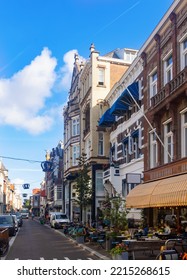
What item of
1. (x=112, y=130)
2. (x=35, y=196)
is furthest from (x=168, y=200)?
(x=35, y=196)

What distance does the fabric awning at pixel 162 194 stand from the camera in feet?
52.4

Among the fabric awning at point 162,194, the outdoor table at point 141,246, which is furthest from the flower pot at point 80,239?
the outdoor table at point 141,246

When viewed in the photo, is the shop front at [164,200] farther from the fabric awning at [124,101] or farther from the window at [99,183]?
the window at [99,183]

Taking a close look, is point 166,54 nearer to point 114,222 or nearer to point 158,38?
point 158,38

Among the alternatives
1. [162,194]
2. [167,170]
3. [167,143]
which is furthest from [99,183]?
[162,194]

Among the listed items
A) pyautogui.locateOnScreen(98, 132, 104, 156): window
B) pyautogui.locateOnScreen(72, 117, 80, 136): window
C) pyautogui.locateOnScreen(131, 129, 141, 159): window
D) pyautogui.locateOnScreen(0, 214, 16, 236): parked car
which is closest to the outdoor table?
pyautogui.locateOnScreen(131, 129, 141, 159): window

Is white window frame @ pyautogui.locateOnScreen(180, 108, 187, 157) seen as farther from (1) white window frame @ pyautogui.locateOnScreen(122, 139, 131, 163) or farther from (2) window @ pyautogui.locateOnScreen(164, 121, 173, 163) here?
(1) white window frame @ pyautogui.locateOnScreen(122, 139, 131, 163)

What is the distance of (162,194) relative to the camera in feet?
58.8

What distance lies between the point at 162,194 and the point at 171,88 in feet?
17.4

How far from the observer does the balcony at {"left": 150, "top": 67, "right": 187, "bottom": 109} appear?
18.7 m

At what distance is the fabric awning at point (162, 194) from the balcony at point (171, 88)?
4058 millimetres

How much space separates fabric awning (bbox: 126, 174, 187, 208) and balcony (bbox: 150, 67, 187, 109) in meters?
4.06

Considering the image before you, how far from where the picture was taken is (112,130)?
3847 cm
